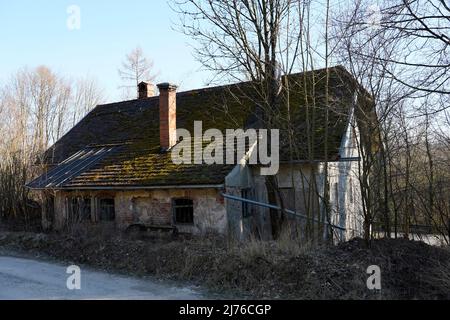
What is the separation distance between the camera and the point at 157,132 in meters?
18.7

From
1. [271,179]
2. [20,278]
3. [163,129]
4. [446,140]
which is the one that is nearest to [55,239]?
[20,278]

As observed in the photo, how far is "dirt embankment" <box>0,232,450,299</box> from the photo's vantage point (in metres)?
8.09

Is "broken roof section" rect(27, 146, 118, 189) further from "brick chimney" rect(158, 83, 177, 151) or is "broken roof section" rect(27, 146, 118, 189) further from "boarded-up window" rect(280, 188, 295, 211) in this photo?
"boarded-up window" rect(280, 188, 295, 211)

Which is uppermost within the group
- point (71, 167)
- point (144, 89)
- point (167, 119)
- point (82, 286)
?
point (144, 89)

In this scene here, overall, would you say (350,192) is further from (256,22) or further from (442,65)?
(442,65)

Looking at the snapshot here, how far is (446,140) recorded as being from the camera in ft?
49.4

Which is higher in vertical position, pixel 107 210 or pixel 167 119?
pixel 167 119

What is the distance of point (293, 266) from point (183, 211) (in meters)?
6.39

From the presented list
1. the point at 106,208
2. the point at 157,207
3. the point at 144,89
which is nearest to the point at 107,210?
the point at 106,208

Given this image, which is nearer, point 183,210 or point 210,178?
point 210,178

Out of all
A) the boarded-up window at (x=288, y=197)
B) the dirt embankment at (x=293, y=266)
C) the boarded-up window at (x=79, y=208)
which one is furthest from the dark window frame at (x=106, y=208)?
the boarded-up window at (x=288, y=197)

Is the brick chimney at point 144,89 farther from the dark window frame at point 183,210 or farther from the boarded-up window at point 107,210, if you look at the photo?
the dark window frame at point 183,210

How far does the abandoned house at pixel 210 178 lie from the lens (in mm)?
13266

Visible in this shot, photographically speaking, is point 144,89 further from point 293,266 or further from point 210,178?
point 293,266
